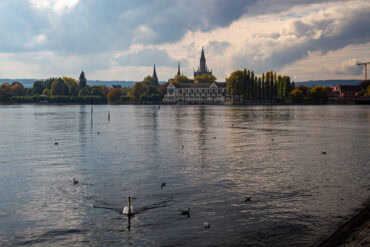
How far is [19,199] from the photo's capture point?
20.0 metres

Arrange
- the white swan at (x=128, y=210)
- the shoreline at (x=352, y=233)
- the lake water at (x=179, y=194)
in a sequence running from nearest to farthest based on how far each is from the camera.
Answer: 1. the shoreline at (x=352, y=233)
2. the lake water at (x=179, y=194)
3. the white swan at (x=128, y=210)

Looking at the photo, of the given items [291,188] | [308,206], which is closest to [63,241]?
[308,206]

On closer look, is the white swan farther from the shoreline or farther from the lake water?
the shoreline

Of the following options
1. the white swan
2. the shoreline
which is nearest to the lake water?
the white swan

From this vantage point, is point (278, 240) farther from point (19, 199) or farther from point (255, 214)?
point (19, 199)

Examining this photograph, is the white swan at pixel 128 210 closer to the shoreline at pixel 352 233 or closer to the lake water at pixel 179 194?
the lake water at pixel 179 194

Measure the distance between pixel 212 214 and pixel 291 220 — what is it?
3203 millimetres

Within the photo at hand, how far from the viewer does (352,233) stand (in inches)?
573

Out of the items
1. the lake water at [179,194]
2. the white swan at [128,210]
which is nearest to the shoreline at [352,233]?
the lake water at [179,194]

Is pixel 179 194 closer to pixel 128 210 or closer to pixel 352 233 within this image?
pixel 128 210

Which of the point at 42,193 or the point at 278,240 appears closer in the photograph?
the point at 278,240

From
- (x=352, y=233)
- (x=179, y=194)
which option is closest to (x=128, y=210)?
(x=179, y=194)

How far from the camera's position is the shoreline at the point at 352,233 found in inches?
535

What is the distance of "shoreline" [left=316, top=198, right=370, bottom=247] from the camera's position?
13.6 metres
